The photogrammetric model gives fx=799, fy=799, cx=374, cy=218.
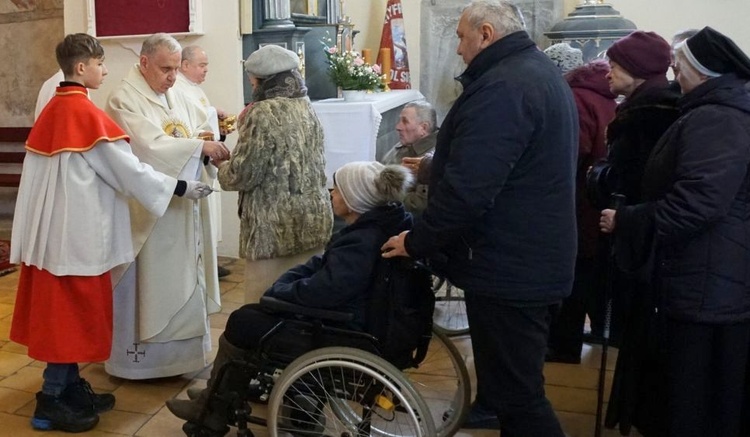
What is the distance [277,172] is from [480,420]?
1.24 meters

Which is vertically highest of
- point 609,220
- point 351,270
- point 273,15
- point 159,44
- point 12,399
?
point 273,15

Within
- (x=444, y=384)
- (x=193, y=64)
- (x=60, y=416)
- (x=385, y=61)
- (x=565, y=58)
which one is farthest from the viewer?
(x=385, y=61)

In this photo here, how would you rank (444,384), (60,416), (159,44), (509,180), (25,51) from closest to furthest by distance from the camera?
(509,180), (60,416), (159,44), (444,384), (25,51)

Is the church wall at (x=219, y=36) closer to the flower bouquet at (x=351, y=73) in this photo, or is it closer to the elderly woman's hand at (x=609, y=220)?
the flower bouquet at (x=351, y=73)

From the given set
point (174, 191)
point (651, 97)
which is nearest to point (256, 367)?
point (174, 191)

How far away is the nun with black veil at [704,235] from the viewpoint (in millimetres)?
2270

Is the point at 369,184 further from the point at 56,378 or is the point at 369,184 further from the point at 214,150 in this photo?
the point at 56,378

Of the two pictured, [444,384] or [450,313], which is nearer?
[444,384]

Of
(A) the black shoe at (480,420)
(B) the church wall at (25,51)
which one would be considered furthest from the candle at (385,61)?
(A) the black shoe at (480,420)

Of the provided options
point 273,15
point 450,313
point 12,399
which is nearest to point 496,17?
point 450,313

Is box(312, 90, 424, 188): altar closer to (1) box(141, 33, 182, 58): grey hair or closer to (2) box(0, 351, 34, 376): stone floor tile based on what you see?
(1) box(141, 33, 182, 58): grey hair

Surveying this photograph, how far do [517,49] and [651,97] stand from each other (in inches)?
30.0

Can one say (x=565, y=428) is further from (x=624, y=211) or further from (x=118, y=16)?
(x=118, y=16)

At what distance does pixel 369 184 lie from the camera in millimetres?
2621
